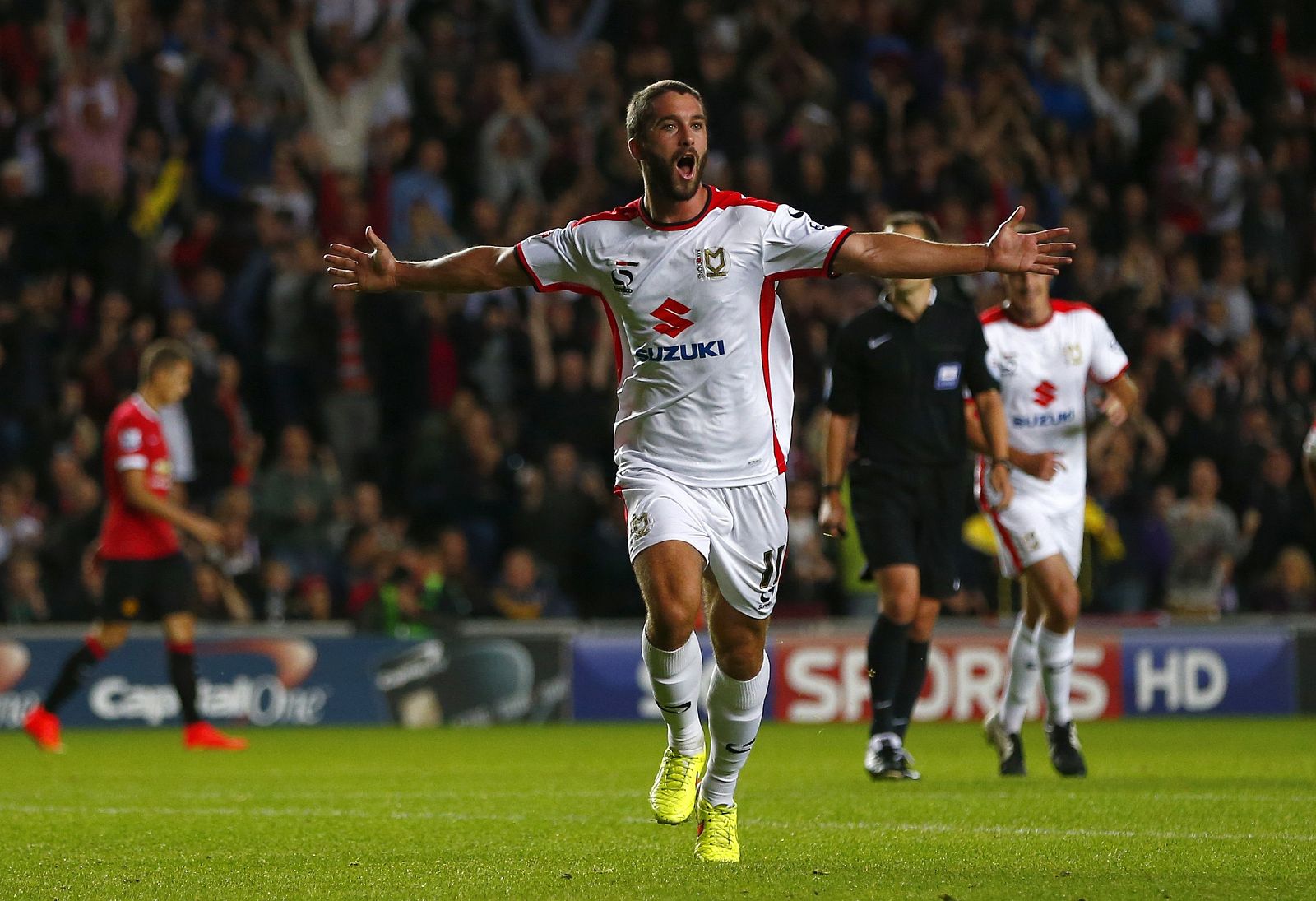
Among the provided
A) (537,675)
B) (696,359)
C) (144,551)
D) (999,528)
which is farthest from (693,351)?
(537,675)

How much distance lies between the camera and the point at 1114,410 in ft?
30.3

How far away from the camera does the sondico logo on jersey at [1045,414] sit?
374 inches

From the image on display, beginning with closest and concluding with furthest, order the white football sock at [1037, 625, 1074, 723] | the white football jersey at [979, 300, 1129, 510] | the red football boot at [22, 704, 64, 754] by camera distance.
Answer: the white football sock at [1037, 625, 1074, 723]
the white football jersey at [979, 300, 1129, 510]
the red football boot at [22, 704, 64, 754]

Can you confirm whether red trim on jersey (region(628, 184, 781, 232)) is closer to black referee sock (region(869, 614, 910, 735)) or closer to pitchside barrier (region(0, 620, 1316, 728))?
black referee sock (region(869, 614, 910, 735))

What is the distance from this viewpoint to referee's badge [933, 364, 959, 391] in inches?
356

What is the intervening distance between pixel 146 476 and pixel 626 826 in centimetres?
540

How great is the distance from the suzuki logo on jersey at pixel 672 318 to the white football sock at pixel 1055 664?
3.89 metres

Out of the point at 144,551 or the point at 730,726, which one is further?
the point at 144,551

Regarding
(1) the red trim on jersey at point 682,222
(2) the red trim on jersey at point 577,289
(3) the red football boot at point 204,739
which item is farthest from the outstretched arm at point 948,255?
(3) the red football boot at point 204,739

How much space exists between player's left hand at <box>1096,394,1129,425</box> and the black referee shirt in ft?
1.89

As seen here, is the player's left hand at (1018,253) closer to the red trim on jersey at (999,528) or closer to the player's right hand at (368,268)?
the player's right hand at (368,268)

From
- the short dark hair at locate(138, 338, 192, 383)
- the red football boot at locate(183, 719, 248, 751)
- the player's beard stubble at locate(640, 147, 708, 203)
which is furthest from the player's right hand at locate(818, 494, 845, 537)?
the red football boot at locate(183, 719, 248, 751)

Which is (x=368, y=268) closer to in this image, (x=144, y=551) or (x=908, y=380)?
(x=908, y=380)

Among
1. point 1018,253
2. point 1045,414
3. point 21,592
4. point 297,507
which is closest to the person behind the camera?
point 1018,253
